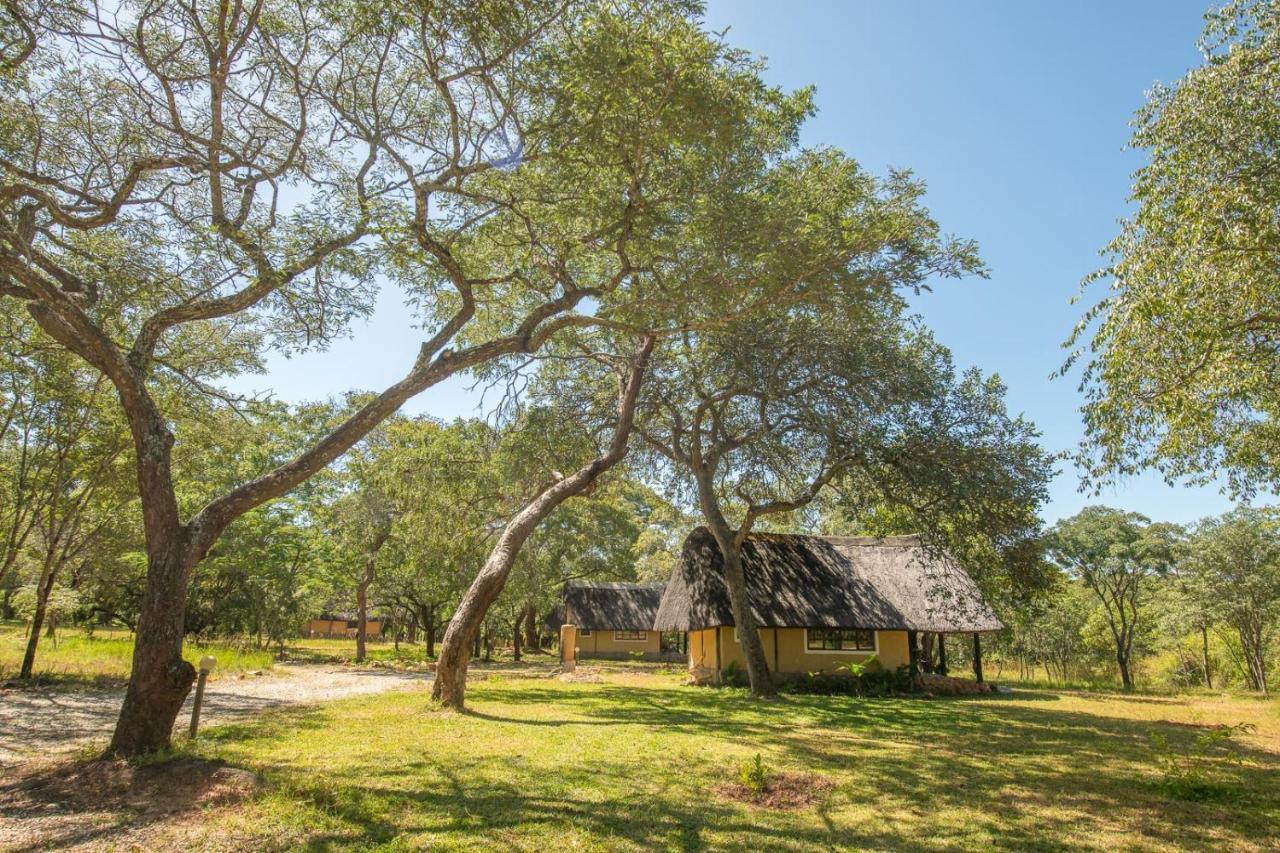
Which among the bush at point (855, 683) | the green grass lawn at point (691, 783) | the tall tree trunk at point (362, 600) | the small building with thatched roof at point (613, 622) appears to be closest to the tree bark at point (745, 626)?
the bush at point (855, 683)

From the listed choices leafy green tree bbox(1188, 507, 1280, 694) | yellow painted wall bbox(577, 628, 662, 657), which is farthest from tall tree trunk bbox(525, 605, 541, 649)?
leafy green tree bbox(1188, 507, 1280, 694)

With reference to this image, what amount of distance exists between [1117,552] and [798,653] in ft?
58.5

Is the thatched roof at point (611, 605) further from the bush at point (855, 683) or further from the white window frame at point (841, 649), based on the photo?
the bush at point (855, 683)

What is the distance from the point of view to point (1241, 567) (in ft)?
89.1

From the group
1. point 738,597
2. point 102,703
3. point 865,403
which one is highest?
point 865,403

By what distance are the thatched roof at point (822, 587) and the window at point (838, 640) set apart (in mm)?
841

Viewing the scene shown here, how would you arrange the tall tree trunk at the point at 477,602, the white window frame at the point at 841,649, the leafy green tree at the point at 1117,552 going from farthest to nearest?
the leafy green tree at the point at 1117,552, the white window frame at the point at 841,649, the tall tree trunk at the point at 477,602

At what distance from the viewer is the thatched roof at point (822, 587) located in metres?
20.0

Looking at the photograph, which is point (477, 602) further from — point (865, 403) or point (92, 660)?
point (92, 660)

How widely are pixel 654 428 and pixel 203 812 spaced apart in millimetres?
13749

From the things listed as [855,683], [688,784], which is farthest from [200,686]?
[855,683]

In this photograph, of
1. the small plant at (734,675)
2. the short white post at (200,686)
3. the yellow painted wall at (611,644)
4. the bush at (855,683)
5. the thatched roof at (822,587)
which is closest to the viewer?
the short white post at (200,686)

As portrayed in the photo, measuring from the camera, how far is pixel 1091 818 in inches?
243

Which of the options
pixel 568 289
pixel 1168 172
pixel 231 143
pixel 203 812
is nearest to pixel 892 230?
pixel 1168 172
